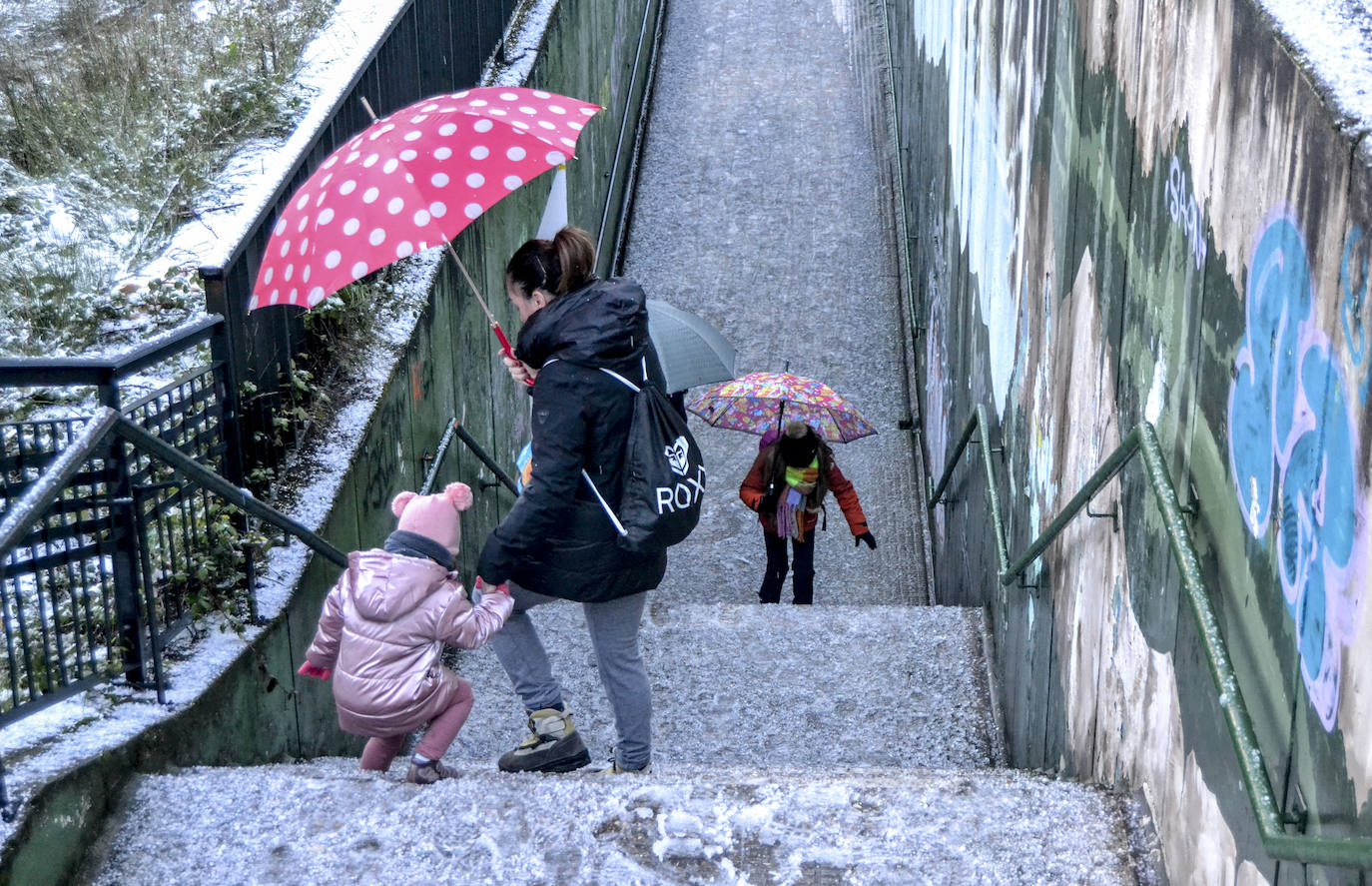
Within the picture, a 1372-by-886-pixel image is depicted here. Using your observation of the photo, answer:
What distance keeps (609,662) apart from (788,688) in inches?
70.0

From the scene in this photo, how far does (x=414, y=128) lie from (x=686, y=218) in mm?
10242

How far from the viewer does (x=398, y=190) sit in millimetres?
3891

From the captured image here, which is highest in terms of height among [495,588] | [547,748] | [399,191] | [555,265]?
[399,191]

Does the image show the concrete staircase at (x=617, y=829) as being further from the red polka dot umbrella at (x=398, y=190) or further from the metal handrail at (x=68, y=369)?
the red polka dot umbrella at (x=398, y=190)

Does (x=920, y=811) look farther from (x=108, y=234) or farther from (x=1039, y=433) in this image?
(x=108, y=234)

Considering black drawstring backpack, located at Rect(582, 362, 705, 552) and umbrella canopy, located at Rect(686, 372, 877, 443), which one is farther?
umbrella canopy, located at Rect(686, 372, 877, 443)

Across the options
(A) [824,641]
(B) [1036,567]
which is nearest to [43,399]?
(A) [824,641]

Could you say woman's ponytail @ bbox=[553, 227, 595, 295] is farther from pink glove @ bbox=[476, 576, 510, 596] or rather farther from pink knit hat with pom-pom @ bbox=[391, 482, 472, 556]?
pink glove @ bbox=[476, 576, 510, 596]

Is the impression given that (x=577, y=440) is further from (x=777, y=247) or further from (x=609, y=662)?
(x=777, y=247)

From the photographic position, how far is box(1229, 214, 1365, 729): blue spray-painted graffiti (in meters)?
2.05

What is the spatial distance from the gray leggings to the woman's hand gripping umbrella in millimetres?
810

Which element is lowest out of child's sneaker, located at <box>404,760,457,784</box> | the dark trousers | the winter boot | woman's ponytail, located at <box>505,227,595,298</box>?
the dark trousers

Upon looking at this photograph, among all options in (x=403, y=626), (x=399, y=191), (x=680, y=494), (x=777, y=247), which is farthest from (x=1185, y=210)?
(x=777, y=247)

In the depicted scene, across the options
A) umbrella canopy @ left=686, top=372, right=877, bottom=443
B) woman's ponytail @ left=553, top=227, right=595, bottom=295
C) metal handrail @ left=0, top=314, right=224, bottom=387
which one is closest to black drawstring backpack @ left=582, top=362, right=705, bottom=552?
woman's ponytail @ left=553, top=227, right=595, bottom=295
